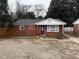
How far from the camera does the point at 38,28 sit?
1501 inches

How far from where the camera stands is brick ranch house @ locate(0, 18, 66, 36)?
37.2 m

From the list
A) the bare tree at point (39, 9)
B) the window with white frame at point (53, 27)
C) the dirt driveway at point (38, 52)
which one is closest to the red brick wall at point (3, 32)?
the window with white frame at point (53, 27)

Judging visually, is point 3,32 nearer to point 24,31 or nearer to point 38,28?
point 24,31

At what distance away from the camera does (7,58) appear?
42.8 ft

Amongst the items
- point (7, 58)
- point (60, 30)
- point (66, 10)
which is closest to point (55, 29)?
point (60, 30)

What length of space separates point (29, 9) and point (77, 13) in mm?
19783

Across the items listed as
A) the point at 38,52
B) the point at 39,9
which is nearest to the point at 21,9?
the point at 39,9

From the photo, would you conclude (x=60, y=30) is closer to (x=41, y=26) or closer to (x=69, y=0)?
(x=41, y=26)

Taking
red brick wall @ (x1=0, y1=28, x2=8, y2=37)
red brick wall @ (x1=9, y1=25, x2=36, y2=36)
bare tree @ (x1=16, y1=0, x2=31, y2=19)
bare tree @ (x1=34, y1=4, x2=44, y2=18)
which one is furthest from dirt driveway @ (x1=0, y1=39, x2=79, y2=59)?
bare tree @ (x1=34, y1=4, x2=44, y2=18)

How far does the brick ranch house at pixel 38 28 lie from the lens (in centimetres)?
3718

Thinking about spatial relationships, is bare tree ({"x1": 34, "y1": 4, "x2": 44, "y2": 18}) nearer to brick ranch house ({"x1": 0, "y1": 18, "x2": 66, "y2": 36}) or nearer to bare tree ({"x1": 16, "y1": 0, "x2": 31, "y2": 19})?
bare tree ({"x1": 16, "y1": 0, "x2": 31, "y2": 19})

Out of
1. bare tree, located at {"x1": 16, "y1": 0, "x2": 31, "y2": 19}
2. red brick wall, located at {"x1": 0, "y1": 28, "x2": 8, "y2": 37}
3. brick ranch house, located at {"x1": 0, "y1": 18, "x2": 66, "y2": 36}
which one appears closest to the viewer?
brick ranch house, located at {"x1": 0, "y1": 18, "x2": 66, "y2": 36}

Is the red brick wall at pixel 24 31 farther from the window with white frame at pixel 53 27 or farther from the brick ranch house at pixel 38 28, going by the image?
the window with white frame at pixel 53 27

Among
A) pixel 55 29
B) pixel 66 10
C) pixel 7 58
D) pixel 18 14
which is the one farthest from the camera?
pixel 18 14
